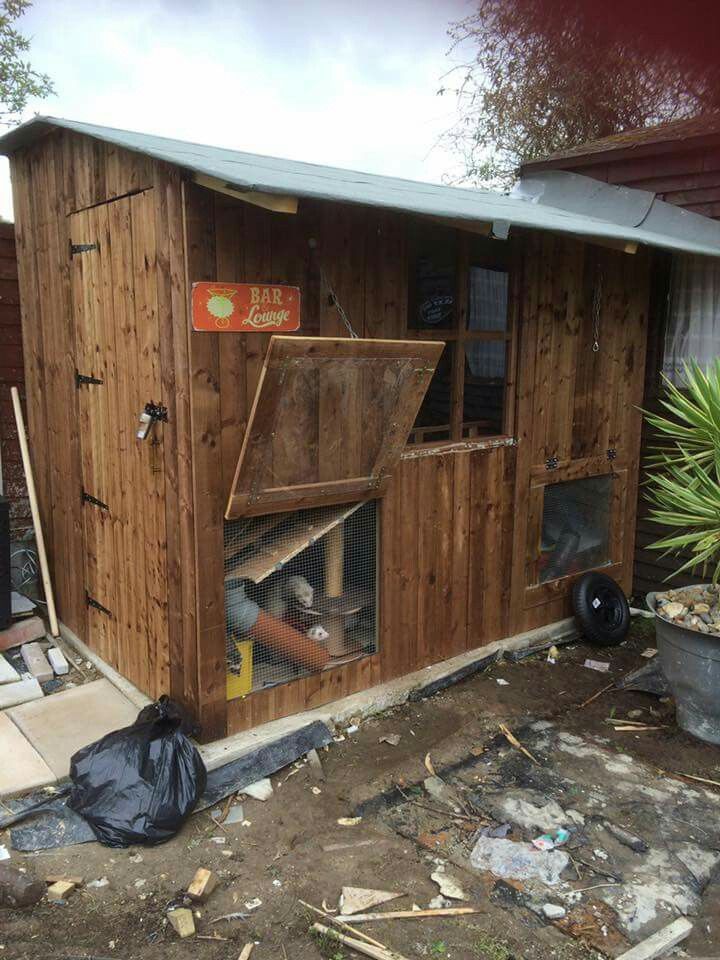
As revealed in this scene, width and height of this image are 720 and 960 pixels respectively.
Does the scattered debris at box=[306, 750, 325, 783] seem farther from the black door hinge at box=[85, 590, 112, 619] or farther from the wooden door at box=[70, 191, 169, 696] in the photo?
the black door hinge at box=[85, 590, 112, 619]

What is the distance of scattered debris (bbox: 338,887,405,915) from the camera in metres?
2.94

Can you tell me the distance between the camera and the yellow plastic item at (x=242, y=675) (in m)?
3.95

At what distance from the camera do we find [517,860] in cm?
322

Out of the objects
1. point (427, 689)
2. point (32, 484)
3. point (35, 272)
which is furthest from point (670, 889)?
point (35, 272)

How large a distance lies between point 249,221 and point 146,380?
0.95 m

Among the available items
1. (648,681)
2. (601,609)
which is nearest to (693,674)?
(648,681)

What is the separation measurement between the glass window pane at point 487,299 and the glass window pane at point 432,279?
17 cm

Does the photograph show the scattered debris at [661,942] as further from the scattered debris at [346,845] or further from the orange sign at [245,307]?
the orange sign at [245,307]

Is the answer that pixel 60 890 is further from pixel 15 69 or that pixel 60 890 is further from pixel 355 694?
pixel 15 69

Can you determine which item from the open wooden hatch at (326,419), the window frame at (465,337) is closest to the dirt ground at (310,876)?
the open wooden hatch at (326,419)

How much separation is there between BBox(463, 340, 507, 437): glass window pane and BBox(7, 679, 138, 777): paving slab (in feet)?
8.76

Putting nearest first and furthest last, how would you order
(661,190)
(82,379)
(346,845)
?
(346,845)
(82,379)
(661,190)

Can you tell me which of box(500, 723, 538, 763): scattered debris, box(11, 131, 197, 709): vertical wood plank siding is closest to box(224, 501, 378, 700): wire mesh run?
box(11, 131, 197, 709): vertical wood plank siding

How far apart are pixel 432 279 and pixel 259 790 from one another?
2956mm
